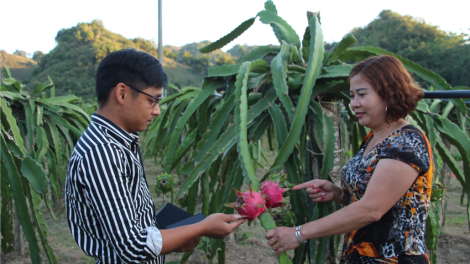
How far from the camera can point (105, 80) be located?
1027 millimetres

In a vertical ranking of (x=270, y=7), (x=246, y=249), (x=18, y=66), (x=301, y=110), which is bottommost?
(x=246, y=249)

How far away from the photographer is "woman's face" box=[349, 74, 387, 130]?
1140mm

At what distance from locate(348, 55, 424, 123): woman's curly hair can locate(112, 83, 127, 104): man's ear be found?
2.78 feet

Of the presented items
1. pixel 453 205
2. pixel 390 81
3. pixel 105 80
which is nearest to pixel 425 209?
pixel 390 81

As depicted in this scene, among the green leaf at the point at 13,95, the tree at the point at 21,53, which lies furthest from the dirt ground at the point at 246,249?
the tree at the point at 21,53

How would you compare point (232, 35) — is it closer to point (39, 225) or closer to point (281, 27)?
point (281, 27)

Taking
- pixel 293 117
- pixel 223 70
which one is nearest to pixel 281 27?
pixel 223 70

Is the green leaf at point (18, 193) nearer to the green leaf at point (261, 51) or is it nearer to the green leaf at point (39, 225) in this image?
the green leaf at point (39, 225)

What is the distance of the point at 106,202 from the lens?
34.4 inches

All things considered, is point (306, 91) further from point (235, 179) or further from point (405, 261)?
point (405, 261)

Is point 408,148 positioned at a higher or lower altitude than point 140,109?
lower

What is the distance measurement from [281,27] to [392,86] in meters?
0.82

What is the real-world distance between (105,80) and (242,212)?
24.2 inches

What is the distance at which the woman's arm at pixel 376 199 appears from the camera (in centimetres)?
101
